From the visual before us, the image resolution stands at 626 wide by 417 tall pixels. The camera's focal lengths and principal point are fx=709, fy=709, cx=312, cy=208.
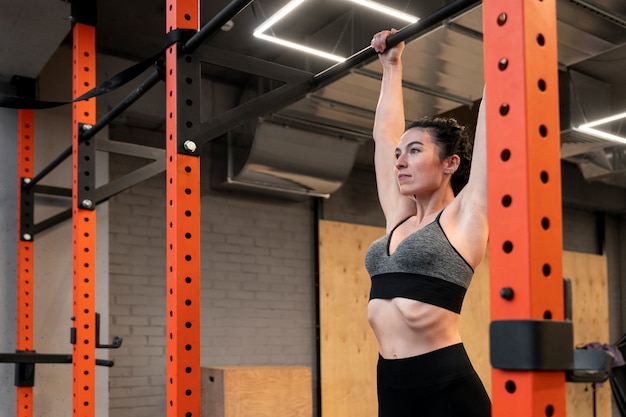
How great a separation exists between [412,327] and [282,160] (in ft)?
13.7

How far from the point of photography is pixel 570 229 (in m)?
8.94

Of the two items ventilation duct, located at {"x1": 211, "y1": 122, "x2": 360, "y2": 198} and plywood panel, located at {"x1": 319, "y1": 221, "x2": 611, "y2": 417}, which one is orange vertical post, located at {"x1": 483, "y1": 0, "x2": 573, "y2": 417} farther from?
plywood panel, located at {"x1": 319, "y1": 221, "x2": 611, "y2": 417}

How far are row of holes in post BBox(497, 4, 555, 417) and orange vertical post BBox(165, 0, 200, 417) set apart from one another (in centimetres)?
126

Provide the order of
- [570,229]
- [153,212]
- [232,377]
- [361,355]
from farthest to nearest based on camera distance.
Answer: [570,229] → [361,355] → [153,212] → [232,377]

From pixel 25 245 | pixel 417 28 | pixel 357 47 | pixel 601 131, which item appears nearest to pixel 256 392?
pixel 25 245

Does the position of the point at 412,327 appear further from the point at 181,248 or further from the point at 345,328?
the point at 345,328

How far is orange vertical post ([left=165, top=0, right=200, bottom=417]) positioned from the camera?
2.07m

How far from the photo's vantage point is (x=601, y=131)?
18.3 ft

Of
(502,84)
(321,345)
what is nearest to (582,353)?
(502,84)

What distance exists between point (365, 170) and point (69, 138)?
325 cm

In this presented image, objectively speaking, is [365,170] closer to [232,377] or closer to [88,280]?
[232,377]

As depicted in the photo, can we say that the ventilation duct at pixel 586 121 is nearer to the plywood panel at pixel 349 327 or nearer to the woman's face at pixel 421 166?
the plywood panel at pixel 349 327

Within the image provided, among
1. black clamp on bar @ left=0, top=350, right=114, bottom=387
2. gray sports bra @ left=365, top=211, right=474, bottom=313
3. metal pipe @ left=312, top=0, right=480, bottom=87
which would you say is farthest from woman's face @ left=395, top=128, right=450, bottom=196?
black clamp on bar @ left=0, top=350, right=114, bottom=387

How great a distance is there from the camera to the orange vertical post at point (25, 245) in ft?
14.9
